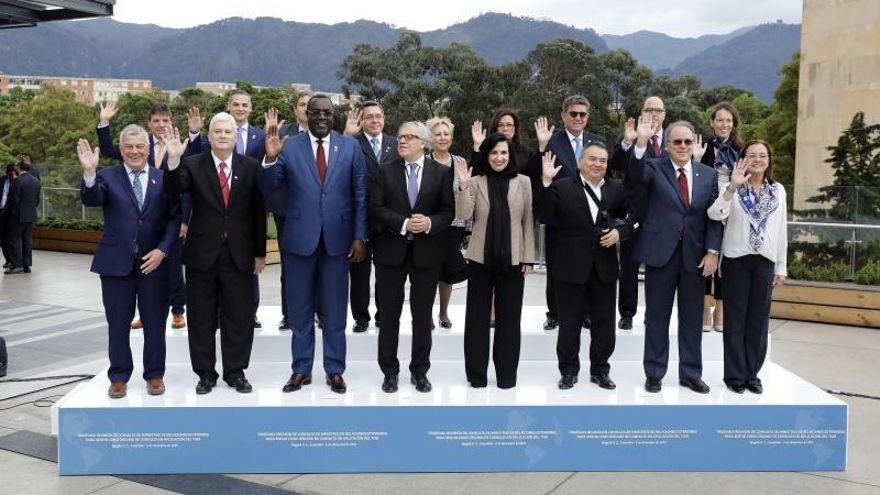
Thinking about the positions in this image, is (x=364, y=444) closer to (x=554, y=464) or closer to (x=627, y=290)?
(x=554, y=464)

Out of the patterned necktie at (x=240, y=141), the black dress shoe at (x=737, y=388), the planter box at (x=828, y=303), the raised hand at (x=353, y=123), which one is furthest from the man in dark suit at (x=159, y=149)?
the planter box at (x=828, y=303)

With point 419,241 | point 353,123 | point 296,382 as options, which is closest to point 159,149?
point 353,123

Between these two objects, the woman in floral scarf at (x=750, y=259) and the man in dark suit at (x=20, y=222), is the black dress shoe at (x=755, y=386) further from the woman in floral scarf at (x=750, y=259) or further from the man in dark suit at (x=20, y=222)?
the man in dark suit at (x=20, y=222)

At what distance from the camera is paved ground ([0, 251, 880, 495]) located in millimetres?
4527

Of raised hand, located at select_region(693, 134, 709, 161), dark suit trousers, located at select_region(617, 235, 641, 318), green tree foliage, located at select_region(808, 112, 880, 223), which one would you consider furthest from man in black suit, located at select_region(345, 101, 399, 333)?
green tree foliage, located at select_region(808, 112, 880, 223)

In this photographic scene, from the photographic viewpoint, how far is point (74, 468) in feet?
15.3

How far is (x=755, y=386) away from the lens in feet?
16.6

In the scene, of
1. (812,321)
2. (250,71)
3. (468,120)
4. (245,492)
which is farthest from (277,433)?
(250,71)

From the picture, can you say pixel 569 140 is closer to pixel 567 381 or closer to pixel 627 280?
pixel 627 280

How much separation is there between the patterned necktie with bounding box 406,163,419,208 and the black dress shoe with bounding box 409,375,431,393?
1026mm

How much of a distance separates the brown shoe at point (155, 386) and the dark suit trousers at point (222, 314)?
212 millimetres

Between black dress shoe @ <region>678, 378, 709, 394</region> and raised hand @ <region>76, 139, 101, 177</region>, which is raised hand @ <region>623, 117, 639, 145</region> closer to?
black dress shoe @ <region>678, 378, 709, 394</region>

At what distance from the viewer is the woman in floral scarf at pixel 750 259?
500 centimetres

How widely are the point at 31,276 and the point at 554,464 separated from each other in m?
10.6
